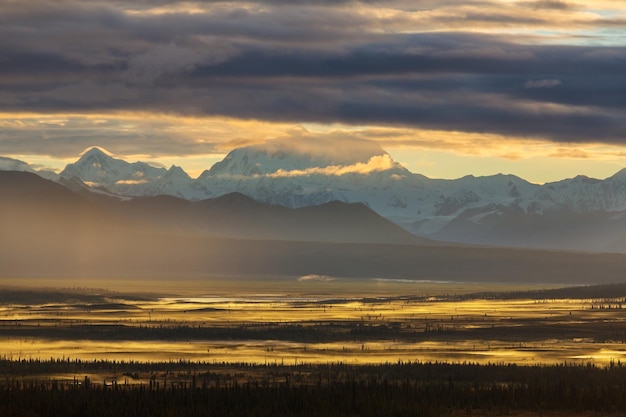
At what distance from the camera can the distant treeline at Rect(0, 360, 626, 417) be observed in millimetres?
65875

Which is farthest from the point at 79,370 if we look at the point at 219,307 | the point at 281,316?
the point at 219,307

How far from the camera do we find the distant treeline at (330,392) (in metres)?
65.9

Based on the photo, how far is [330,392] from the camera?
70.9 metres

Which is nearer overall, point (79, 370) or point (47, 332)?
point (79, 370)

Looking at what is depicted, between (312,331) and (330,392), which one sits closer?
(330,392)

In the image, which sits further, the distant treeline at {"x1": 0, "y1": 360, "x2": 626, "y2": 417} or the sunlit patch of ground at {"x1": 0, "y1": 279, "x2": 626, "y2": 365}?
the sunlit patch of ground at {"x1": 0, "y1": 279, "x2": 626, "y2": 365}

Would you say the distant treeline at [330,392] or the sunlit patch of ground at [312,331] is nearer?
the distant treeline at [330,392]

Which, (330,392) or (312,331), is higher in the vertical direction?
(330,392)

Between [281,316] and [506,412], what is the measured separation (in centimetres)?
7139

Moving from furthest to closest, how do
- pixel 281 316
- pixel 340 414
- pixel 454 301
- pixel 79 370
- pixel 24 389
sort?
pixel 454 301 < pixel 281 316 < pixel 79 370 < pixel 24 389 < pixel 340 414

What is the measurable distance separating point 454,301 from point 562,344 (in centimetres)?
7290

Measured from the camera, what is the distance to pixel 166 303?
167m

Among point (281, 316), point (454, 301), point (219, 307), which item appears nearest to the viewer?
point (281, 316)

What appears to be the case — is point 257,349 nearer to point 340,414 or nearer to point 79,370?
point 79,370
